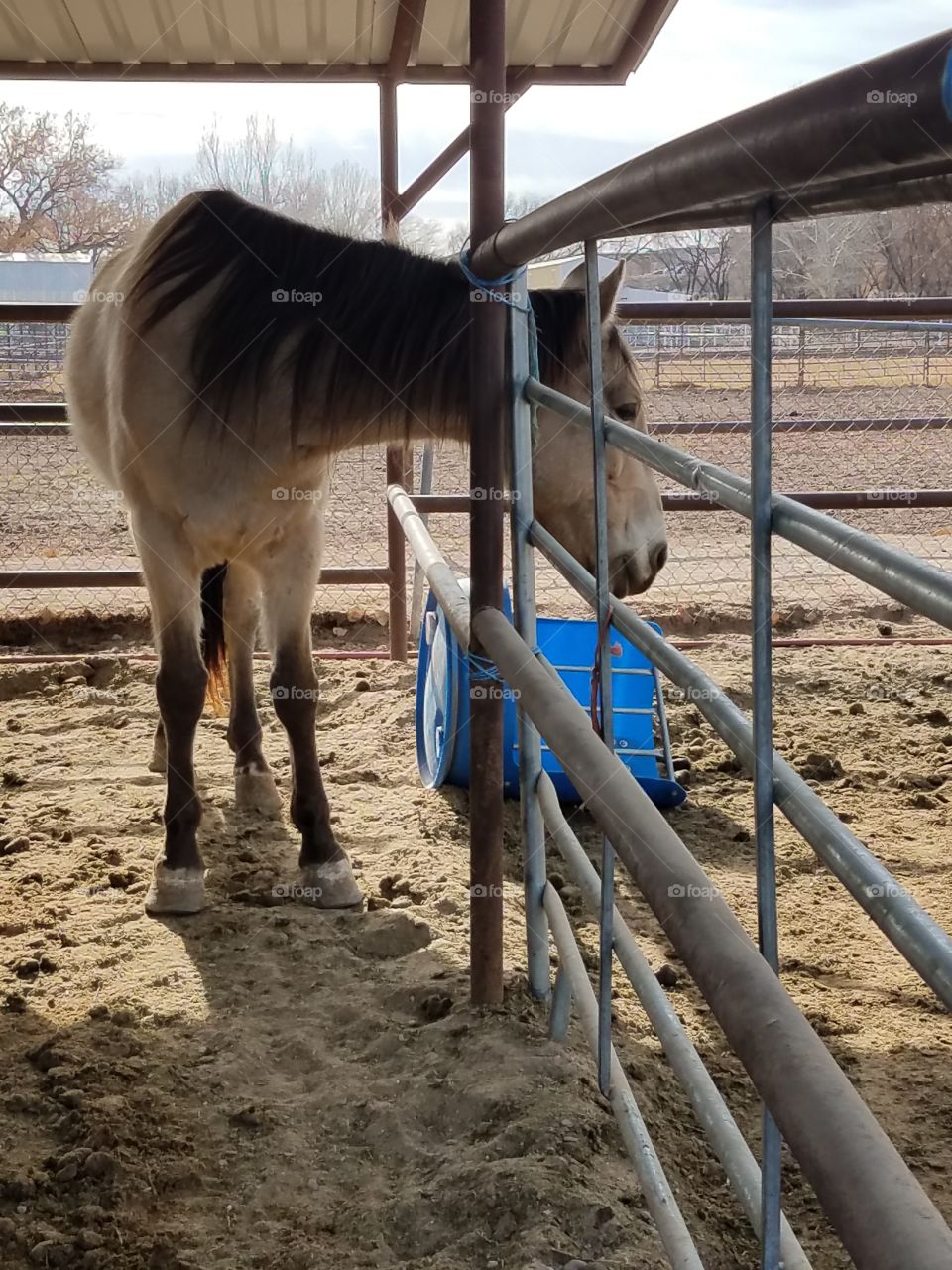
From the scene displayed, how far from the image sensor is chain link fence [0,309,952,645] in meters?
6.43

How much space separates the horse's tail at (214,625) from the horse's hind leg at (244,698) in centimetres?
2

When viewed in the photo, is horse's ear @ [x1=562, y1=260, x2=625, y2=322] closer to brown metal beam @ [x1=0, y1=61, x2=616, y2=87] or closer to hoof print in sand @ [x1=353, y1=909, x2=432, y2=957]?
hoof print in sand @ [x1=353, y1=909, x2=432, y2=957]

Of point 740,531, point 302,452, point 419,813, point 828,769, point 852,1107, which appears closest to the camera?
point 852,1107

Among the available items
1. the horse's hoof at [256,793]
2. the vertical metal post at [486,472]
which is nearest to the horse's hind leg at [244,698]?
the horse's hoof at [256,793]

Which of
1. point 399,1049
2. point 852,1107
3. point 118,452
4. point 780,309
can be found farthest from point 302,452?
point 852,1107

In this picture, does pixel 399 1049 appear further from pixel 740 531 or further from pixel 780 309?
pixel 740 531

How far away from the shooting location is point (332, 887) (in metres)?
3.15

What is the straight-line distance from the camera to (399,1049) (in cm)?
236

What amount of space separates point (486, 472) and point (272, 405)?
1.10 m

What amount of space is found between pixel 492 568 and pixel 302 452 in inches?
43.2

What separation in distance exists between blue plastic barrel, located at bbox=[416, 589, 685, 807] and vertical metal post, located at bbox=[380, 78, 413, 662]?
1.00 meters

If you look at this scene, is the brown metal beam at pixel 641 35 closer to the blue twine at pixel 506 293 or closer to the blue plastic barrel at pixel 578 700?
the blue plastic barrel at pixel 578 700

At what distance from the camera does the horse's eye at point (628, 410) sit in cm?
308

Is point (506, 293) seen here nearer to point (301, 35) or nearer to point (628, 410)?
point (628, 410)
